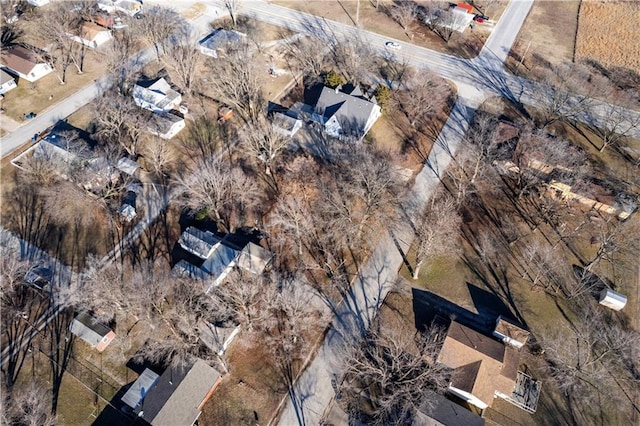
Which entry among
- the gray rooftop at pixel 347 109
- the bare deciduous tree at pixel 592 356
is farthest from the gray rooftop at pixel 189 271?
the bare deciduous tree at pixel 592 356

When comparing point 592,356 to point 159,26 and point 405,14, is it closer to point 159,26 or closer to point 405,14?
point 405,14

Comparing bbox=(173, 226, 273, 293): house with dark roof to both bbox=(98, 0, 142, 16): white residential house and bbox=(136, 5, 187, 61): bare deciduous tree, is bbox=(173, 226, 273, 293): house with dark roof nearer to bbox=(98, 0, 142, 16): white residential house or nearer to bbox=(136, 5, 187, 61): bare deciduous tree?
bbox=(136, 5, 187, 61): bare deciduous tree

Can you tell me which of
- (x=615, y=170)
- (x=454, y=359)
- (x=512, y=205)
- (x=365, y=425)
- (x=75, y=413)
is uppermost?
(x=615, y=170)

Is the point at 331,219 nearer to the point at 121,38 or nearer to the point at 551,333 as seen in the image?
the point at 551,333

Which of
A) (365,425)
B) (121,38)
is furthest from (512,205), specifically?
(121,38)

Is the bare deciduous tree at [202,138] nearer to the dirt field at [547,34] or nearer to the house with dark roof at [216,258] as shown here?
the house with dark roof at [216,258]

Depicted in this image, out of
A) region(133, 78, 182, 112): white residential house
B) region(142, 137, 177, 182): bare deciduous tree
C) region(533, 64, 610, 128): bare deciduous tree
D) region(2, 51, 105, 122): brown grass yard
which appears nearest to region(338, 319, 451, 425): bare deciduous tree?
region(142, 137, 177, 182): bare deciduous tree

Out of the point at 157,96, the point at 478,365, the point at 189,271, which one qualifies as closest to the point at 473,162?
the point at 478,365
